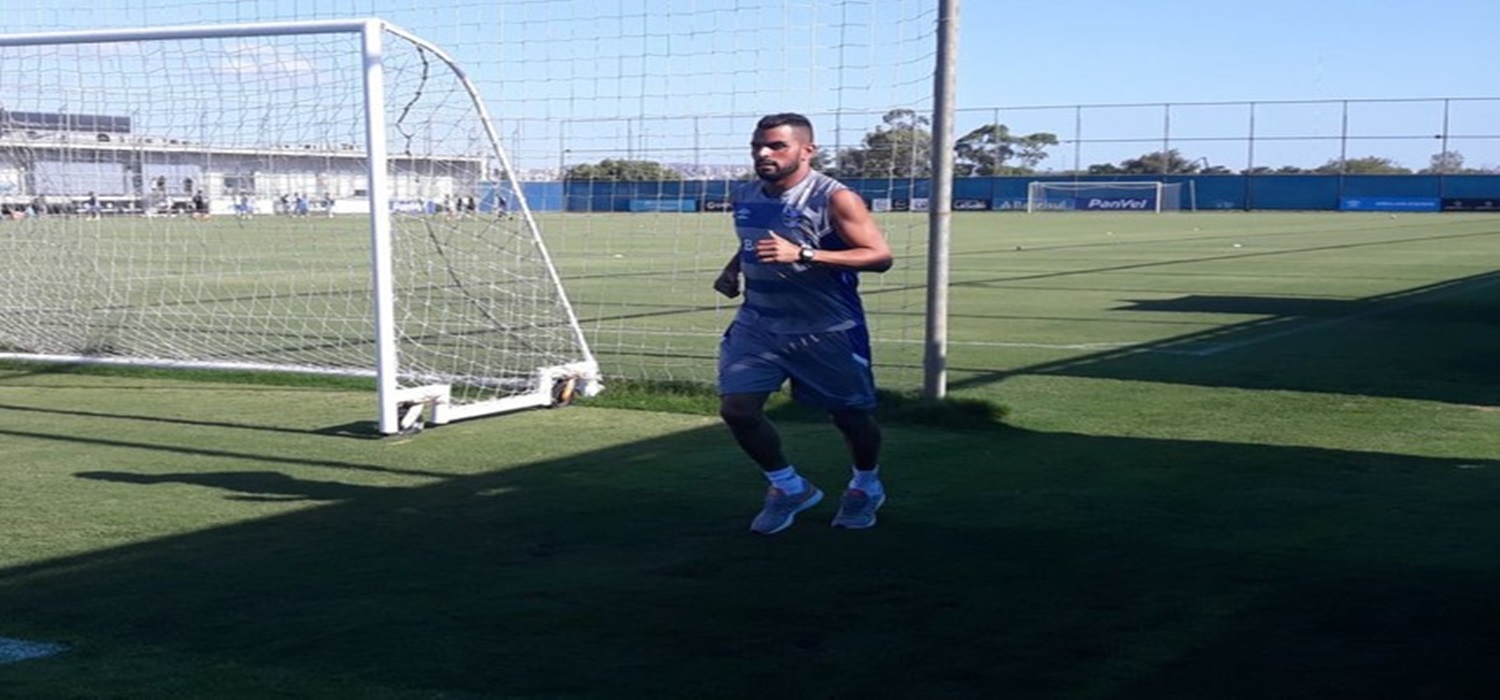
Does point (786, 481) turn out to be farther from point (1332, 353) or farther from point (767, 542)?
point (1332, 353)

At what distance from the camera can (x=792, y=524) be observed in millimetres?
7102

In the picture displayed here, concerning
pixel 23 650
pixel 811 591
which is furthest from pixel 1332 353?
pixel 23 650

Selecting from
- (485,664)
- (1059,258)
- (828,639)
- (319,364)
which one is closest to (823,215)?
(828,639)

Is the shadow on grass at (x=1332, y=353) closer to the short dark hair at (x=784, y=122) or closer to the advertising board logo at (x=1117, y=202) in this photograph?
the short dark hair at (x=784, y=122)

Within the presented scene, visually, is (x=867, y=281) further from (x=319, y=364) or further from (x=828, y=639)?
(x=828, y=639)

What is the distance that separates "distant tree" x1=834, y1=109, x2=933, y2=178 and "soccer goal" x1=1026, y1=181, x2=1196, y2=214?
62.8 metres

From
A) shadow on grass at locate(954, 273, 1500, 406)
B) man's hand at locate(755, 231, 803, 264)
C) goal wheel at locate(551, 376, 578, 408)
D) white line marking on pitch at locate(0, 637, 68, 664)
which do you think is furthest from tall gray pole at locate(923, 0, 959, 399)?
white line marking on pitch at locate(0, 637, 68, 664)

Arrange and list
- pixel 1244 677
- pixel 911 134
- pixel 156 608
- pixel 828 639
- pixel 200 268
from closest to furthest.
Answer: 1. pixel 1244 677
2. pixel 828 639
3. pixel 156 608
4. pixel 911 134
5. pixel 200 268

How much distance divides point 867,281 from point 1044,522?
46.0ft

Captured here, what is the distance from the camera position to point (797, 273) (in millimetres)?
6801

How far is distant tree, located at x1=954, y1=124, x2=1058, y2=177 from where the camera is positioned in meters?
70.2

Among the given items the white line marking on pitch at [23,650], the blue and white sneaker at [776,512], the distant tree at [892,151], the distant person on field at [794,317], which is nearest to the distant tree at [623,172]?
the distant tree at [892,151]

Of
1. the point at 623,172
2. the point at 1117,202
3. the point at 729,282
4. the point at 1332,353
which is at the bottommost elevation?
the point at 1332,353

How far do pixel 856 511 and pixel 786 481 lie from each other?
1.07 feet
